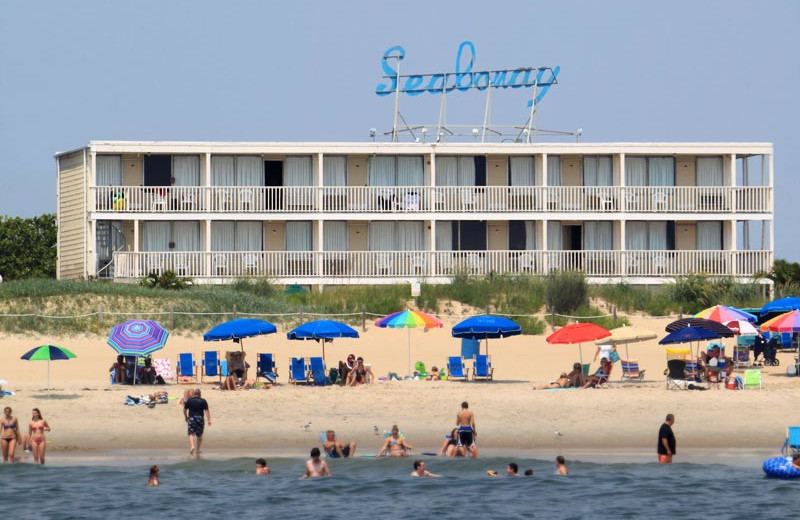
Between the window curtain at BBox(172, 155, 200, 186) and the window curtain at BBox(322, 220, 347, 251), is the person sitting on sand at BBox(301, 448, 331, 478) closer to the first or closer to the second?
the window curtain at BBox(322, 220, 347, 251)

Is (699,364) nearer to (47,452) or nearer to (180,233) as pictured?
(47,452)

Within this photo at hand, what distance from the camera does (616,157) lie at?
46.8 meters

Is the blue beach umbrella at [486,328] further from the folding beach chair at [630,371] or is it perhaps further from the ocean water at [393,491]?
the ocean water at [393,491]

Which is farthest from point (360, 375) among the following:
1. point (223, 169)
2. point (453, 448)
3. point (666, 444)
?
point (223, 169)

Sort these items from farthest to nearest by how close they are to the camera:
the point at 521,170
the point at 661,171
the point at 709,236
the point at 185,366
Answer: the point at 709,236, the point at 661,171, the point at 521,170, the point at 185,366

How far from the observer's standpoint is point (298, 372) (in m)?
31.6

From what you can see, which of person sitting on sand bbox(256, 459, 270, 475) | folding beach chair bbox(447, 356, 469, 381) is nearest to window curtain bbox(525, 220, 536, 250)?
folding beach chair bbox(447, 356, 469, 381)

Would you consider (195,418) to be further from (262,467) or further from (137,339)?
(137,339)

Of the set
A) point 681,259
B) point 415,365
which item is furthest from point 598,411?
point 681,259

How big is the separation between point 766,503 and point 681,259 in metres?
22.6

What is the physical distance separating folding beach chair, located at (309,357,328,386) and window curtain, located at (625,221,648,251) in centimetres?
1741

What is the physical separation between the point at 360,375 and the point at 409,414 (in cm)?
265

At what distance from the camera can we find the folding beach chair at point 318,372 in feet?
103

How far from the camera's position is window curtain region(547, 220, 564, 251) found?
46.8 metres
